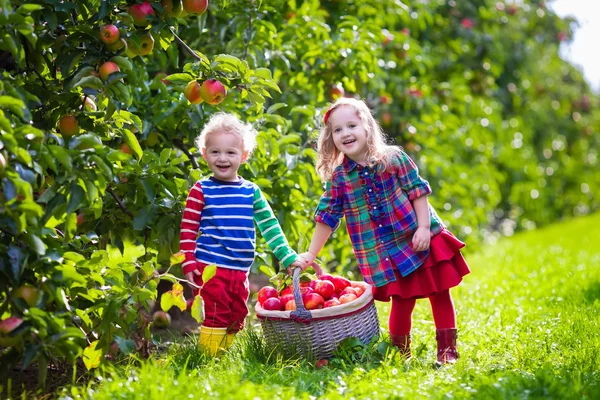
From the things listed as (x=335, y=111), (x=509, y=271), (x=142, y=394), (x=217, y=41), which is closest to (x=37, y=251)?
(x=142, y=394)

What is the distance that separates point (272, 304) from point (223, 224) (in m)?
0.40

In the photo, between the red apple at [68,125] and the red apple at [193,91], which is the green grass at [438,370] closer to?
the red apple at [68,125]

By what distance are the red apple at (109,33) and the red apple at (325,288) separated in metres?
1.30

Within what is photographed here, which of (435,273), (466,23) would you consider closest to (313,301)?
(435,273)

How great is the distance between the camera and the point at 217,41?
166 inches

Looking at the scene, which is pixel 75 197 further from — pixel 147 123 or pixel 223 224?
pixel 147 123

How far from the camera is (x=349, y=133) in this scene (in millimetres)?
3176

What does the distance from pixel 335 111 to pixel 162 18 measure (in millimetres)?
832

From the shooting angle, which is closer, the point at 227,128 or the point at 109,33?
the point at 109,33

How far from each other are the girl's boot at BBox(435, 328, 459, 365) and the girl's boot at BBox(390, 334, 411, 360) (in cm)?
13

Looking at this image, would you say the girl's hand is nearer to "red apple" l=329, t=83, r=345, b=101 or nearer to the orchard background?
the orchard background

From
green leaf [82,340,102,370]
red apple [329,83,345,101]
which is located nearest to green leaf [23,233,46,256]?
green leaf [82,340,102,370]

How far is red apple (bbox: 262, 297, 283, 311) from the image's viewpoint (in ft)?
10.3

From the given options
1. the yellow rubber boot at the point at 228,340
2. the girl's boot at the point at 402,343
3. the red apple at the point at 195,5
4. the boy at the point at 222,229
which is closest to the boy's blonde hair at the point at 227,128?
the boy at the point at 222,229
